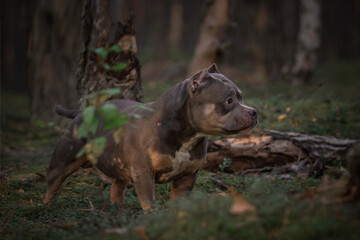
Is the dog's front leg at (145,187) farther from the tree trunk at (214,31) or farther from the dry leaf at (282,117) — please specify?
the tree trunk at (214,31)

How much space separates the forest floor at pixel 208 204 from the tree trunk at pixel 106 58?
4.39 feet

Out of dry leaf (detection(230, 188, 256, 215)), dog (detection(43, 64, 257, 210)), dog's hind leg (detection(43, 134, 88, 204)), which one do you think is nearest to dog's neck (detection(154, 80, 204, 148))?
dog (detection(43, 64, 257, 210))

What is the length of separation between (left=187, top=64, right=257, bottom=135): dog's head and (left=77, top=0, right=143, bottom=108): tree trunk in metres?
2.53

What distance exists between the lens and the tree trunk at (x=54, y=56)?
13.5m

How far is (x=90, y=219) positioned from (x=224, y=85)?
2.13 meters

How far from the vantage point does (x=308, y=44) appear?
48.9ft

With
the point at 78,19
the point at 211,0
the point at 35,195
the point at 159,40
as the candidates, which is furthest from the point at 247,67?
the point at 35,195

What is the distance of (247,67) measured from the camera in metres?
18.6

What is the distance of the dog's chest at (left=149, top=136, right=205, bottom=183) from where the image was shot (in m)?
4.69

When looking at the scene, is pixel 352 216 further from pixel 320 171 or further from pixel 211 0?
pixel 211 0

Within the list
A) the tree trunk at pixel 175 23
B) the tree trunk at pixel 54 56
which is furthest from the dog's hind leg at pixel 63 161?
the tree trunk at pixel 175 23

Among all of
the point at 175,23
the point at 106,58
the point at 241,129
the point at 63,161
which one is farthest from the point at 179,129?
the point at 175,23

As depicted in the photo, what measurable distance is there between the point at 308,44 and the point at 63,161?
38.6 feet

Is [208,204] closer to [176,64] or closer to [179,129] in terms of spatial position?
[179,129]
